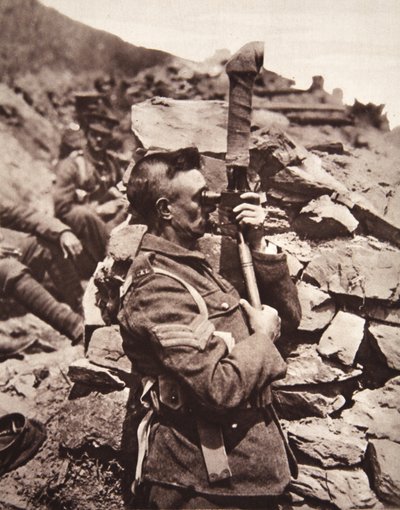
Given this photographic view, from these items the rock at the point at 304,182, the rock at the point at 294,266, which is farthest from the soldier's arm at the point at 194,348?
the rock at the point at 304,182

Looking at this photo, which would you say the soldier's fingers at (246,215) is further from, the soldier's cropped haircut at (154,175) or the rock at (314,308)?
the rock at (314,308)

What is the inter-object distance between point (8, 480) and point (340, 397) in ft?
8.24

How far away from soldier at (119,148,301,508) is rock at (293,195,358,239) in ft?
2.16

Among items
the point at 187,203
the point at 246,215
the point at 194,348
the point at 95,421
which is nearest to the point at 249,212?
the point at 246,215

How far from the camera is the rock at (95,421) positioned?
3.04 meters

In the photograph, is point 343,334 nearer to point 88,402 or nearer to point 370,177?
point 370,177

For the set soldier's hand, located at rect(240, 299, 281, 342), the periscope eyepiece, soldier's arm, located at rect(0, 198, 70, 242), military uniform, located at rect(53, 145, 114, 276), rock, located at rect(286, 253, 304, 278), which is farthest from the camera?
military uniform, located at rect(53, 145, 114, 276)

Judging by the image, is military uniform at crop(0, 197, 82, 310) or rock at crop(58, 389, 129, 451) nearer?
rock at crop(58, 389, 129, 451)

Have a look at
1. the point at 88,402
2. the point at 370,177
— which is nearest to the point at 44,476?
the point at 88,402

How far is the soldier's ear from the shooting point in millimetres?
2398

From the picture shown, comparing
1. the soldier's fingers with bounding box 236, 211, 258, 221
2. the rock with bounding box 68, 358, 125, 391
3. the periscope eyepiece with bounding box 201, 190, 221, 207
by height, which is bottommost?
the rock with bounding box 68, 358, 125, 391

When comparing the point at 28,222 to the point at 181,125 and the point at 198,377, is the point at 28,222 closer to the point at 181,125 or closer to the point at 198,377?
the point at 181,125

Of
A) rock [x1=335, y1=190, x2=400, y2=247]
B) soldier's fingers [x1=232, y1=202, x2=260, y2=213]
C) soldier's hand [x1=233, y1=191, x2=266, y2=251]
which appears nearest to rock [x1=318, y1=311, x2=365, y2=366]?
rock [x1=335, y1=190, x2=400, y2=247]

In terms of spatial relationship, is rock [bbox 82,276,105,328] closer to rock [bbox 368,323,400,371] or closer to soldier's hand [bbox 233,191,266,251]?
soldier's hand [bbox 233,191,266,251]
